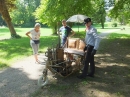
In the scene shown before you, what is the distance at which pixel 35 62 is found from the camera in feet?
34.8

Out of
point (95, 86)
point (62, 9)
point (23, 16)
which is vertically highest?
point (23, 16)

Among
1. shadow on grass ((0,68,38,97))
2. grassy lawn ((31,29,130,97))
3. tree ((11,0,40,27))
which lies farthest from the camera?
tree ((11,0,40,27))

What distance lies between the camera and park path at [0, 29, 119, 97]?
6.39 metres

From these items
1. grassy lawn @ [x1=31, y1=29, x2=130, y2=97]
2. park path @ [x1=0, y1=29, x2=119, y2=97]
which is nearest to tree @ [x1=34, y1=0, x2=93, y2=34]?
park path @ [x1=0, y1=29, x2=119, y2=97]

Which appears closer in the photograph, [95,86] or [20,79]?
[95,86]

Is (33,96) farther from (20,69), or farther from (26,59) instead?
(26,59)

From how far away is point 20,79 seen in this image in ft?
25.3

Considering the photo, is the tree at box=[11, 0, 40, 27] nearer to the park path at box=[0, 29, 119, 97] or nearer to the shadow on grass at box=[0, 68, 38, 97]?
the park path at box=[0, 29, 119, 97]

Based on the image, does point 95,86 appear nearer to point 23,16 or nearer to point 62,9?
point 62,9

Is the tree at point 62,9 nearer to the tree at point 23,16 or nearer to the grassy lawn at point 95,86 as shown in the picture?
the grassy lawn at point 95,86

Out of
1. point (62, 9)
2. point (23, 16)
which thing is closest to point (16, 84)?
point (62, 9)

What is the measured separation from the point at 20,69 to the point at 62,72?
9.24 feet

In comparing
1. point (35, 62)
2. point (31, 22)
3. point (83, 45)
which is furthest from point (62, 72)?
point (31, 22)

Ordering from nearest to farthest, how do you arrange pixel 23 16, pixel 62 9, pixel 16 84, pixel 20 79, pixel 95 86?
pixel 95 86 < pixel 16 84 < pixel 20 79 < pixel 62 9 < pixel 23 16
